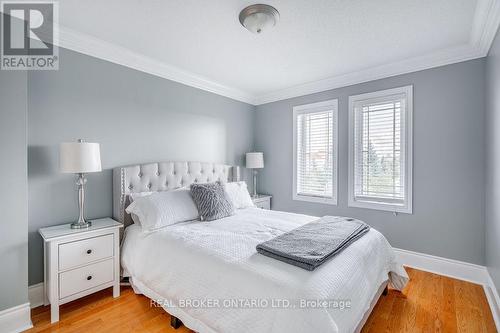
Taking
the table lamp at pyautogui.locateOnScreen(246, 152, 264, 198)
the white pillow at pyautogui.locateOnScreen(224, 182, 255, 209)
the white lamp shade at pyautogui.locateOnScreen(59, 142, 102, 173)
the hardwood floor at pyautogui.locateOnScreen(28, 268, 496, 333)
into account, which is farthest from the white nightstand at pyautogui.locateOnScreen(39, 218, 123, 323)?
the table lamp at pyautogui.locateOnScreen(246, 152, 264, 198)

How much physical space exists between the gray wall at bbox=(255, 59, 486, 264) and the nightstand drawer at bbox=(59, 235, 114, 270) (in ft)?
9.94

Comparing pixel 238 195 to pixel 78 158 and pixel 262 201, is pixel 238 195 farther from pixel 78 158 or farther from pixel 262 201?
pixel 78 158

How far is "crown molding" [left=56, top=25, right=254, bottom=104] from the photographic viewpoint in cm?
231

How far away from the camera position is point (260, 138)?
4449 millimetres

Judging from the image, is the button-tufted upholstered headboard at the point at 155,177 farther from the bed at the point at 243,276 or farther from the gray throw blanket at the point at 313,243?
the gray throw blanket at the point at 313,243

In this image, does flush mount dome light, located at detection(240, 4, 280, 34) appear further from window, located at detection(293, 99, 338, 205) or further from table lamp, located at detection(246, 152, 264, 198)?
table lamp, located at detection(246, 152, 264, 198)

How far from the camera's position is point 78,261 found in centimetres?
204

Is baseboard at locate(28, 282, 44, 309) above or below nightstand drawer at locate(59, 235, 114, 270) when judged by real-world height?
below

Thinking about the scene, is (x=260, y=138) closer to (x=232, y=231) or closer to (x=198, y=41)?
(x=198, y=41)

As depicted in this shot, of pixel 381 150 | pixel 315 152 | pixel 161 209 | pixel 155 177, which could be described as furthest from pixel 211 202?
pixel 381 150

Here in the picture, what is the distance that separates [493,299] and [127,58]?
4283 millimetres

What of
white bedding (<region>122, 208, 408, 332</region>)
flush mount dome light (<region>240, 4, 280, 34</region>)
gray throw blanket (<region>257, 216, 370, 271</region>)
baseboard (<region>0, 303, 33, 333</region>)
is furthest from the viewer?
flush mount dome light (<region>240, 4, 280, 34</region>)

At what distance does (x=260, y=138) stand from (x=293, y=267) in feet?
10.5

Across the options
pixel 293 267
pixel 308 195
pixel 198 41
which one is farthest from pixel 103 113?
pixel 308 195
